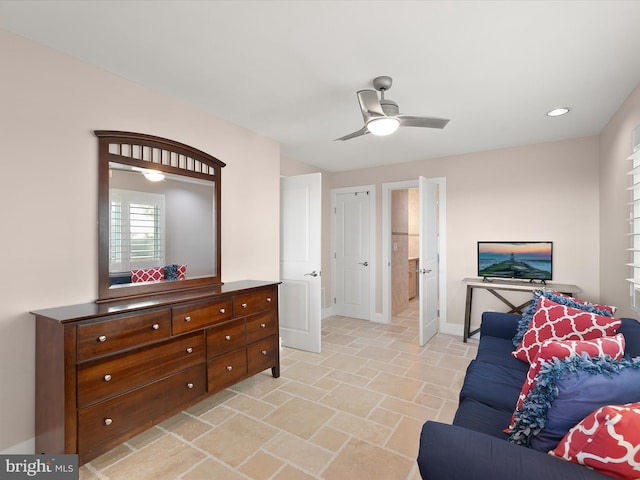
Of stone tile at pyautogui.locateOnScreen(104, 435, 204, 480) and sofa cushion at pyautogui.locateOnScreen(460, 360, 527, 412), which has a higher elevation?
sofa cushion at pyautogui.locateOnScreen(460, 360, 527, 412)

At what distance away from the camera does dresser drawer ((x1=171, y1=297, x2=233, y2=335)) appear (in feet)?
7.61

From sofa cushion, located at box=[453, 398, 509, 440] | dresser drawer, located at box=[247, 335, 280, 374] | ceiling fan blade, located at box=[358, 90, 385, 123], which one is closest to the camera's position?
sofa cushion, located at box=[453, 398, 509, 440]

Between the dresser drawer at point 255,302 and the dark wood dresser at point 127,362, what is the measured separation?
0.02 m

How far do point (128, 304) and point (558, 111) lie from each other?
399 cm

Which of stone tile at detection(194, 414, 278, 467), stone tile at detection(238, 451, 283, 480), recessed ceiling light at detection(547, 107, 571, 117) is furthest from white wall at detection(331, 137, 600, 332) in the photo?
stone tile at detection(238, 451, 283, 480)

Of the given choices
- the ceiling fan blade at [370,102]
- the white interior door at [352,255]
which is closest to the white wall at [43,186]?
the ceiling fan blade at [370,102]

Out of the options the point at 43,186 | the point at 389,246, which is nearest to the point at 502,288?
the point at 389,246

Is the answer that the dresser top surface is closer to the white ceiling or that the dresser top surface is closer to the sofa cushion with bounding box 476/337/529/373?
the white ceiling

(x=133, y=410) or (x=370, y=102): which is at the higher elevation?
(x=370, y=102)

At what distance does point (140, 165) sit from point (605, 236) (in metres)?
4.59

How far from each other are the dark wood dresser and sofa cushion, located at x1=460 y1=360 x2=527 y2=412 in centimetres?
183

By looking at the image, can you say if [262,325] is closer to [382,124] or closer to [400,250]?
[382,124]

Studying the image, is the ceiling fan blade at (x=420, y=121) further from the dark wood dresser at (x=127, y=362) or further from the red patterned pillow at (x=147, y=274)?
the red patterned pillow at (x=147, y=274)

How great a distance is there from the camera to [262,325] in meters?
3.06
